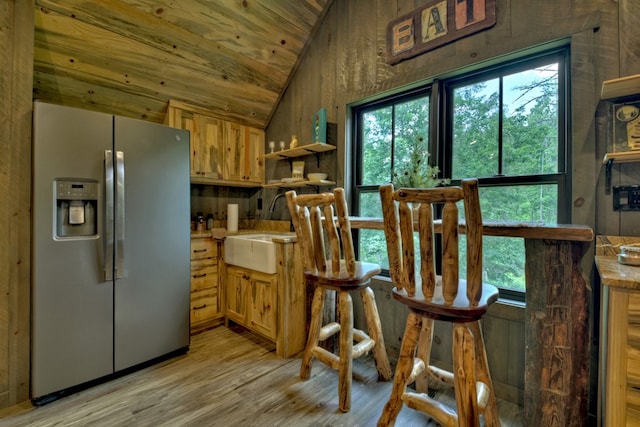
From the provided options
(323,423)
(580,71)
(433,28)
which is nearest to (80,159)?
(323,423)

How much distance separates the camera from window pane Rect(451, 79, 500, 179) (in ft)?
6.28

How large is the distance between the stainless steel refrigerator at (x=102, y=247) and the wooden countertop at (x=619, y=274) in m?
2.45

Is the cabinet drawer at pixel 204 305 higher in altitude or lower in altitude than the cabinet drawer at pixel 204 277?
lower

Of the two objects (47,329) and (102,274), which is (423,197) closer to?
(102,274)

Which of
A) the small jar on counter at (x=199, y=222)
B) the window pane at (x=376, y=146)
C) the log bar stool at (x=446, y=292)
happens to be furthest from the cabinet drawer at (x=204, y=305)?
the log bar stool at (x=446, y=292)

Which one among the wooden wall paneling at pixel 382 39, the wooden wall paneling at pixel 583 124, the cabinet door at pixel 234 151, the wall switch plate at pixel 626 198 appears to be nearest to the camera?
the wall switch plate at pixel 626 198

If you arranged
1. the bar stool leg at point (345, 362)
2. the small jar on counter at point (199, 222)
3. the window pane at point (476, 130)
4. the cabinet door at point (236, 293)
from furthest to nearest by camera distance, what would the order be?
the small jar on counter at point (199, 222)
the cabinet door at point (236, 293)
the window pane at point (476, 130)
the bar stool leg at point (345, 362)

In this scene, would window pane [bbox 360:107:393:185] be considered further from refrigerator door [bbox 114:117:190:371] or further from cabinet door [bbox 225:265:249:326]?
refrigerator door [bbox 114:117:190:371]

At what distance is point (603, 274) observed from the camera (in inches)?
40.4

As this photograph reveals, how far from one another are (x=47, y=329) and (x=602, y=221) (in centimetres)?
314

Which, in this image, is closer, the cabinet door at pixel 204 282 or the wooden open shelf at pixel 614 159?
the wooden open shelf at pixel 614 159

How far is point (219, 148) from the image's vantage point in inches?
122

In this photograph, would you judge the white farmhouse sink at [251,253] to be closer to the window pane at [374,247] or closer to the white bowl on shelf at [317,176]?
the white bowl on shelf at [317,176]

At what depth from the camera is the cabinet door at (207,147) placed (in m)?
2.93
